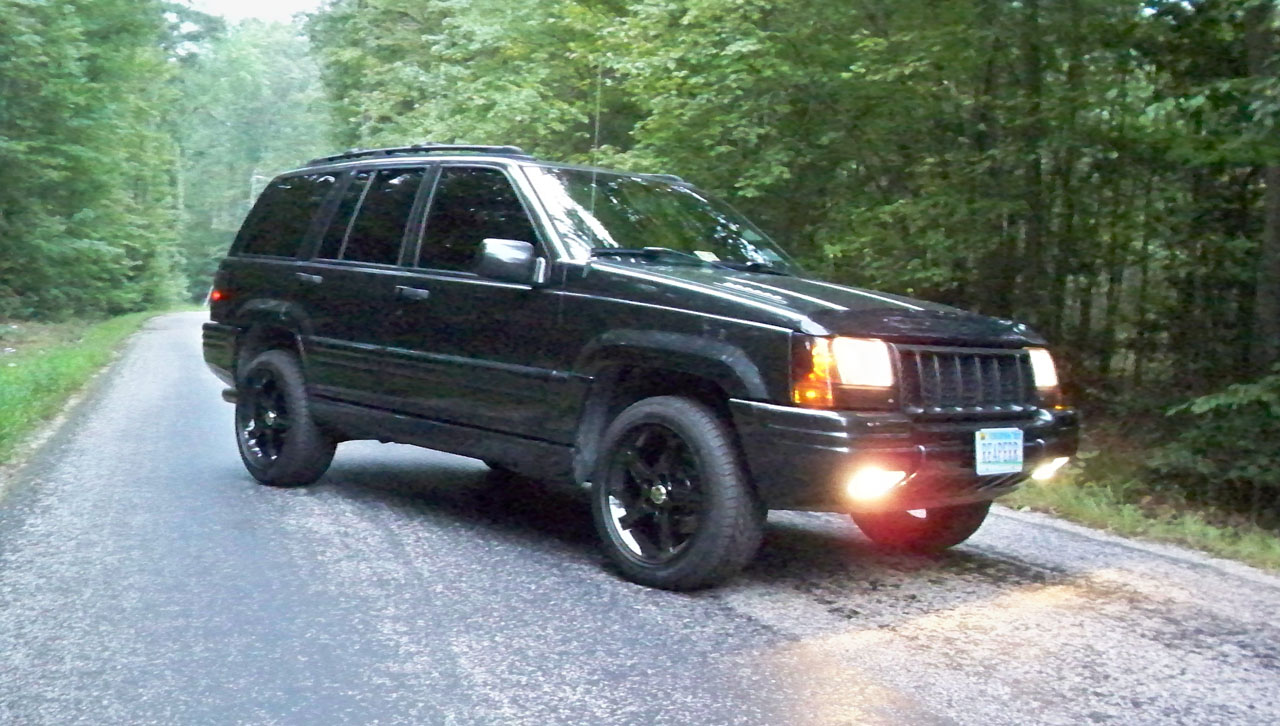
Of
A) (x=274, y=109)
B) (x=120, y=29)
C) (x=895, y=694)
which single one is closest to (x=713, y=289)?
(x=895, y=694)

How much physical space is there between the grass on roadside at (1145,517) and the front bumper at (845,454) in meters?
2.25

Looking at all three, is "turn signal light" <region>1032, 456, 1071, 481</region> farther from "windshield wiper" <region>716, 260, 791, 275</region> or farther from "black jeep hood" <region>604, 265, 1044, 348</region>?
"windshield wiper" <region>716, 260, 791, 275</region>

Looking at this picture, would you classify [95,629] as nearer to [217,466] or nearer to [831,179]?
[217,466]

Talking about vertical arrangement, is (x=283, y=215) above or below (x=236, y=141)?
below

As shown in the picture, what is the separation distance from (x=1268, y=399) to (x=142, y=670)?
6.69 m

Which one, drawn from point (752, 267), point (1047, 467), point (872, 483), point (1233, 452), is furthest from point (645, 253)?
point (1233, 452)

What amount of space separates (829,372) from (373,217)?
330 cm

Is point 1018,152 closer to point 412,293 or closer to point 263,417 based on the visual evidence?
point 412,293

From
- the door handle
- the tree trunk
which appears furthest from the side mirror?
the tree trunk

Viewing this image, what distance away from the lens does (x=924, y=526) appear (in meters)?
5.92

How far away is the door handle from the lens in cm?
625

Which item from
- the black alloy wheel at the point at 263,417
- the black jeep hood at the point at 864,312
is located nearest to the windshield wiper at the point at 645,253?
the black jeep hood at the point at 864,312

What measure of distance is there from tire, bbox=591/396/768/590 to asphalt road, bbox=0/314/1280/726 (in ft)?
0.53

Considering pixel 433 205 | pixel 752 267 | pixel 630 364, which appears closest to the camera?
pixel 630 364
